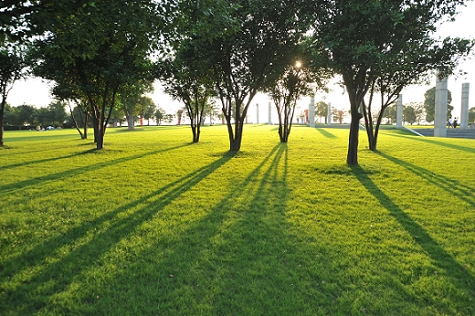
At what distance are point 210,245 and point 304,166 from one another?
8.95 metres

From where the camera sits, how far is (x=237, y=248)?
472 cm

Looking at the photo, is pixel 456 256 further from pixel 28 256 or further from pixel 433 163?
pixel 433 163

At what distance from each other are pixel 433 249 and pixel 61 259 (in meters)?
6.36

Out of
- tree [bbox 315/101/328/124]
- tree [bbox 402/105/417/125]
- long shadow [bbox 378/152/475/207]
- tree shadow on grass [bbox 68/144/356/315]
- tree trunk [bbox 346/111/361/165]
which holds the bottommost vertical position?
tree shadow on grass [bbox 68/144/356/315]

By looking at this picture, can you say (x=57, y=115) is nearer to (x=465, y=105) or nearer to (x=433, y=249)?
(x=433, y=249)

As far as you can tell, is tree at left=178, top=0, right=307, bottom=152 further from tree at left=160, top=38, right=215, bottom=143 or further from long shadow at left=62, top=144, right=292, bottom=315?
long shadow at left=62, top=144, right=292, bottom=315

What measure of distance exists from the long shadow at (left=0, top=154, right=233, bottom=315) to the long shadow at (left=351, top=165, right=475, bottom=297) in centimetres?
552

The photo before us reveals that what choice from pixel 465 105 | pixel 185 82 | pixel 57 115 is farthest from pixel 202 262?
pixel 57 115

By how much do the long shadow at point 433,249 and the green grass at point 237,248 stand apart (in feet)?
0.09

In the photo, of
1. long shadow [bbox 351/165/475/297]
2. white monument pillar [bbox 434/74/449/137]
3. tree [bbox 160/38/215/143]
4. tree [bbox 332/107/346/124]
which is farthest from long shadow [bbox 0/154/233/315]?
tree [bbox 332/107/346/124]

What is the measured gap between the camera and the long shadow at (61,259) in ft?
11.1

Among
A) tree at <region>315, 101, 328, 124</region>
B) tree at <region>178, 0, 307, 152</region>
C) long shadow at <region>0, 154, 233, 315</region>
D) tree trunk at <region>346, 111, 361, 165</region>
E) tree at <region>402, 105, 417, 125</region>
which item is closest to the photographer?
long shadow at <region>0, 154, 233, 315</region>

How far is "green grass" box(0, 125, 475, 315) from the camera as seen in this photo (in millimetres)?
3383

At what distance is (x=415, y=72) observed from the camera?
49.7ft
